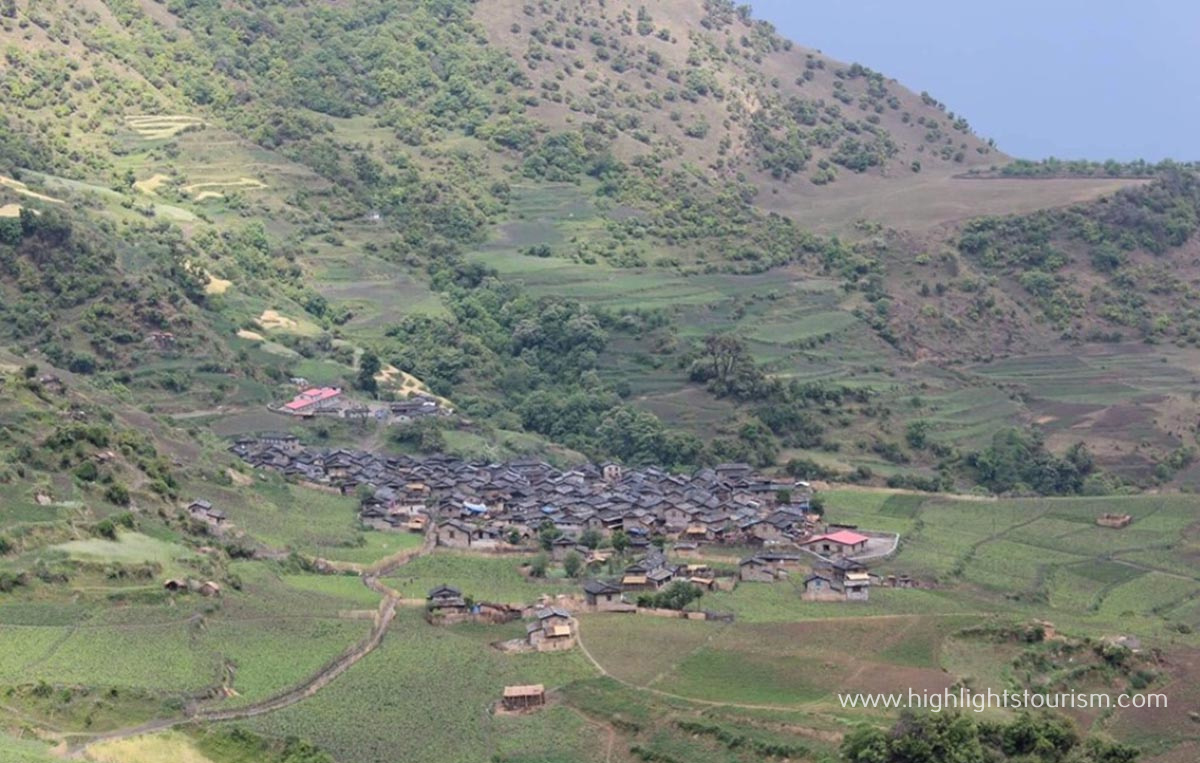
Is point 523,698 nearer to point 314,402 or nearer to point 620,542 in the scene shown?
point 620,542

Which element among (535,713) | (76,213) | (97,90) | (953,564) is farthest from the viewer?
(97,90)

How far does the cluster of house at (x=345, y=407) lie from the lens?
8262 cm

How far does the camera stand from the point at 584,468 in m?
80.4

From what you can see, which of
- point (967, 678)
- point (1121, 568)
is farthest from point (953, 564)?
point (967, 678)

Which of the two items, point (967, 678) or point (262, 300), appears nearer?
point (967, 678)

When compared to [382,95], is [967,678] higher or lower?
lower

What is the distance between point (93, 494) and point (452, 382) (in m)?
38.2

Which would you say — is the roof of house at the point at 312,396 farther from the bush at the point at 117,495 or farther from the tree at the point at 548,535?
the bush at the point at 117,495

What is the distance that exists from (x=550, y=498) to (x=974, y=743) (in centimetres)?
3304

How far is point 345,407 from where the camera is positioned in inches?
3307

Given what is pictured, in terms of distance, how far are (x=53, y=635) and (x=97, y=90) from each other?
252 feet

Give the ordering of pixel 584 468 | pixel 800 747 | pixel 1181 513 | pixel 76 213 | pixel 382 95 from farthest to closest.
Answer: pixel 382 95, pixel 76 213, pixel 584 468, pixel 1181 513, pixel 800 747

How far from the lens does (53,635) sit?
45.9m

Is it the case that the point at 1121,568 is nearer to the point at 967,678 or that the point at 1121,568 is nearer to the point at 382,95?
the point at 967,678
